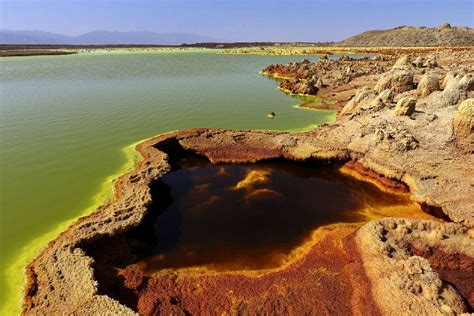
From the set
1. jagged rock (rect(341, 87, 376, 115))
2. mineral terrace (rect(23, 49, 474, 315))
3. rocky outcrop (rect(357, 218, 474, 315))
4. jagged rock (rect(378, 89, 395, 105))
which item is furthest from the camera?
jagged rock (rect(341, 87, 376, 115))

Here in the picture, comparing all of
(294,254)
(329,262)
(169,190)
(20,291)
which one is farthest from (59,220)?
(329,262)

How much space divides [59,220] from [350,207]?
37.7 ft

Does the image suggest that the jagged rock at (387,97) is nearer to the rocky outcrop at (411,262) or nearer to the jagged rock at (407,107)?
the jagged rock at (407,107)

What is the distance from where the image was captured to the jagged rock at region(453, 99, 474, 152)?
50.2ft

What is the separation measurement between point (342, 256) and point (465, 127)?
9835mm

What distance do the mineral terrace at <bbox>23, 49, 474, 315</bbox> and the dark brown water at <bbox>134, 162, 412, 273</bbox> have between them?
2.26 feet

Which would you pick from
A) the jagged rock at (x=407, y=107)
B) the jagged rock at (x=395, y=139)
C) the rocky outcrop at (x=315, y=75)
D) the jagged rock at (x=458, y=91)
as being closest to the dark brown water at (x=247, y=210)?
the jagged rock at (x=395, y=139)

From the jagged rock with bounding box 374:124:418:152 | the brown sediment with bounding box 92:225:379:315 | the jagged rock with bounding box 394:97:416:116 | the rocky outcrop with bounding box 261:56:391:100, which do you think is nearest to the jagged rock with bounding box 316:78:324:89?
the rocky outcrop with bounding box 261:56:391:100

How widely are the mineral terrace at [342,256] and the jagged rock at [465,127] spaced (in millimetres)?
41

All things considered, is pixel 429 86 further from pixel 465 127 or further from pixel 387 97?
pixel 465 127

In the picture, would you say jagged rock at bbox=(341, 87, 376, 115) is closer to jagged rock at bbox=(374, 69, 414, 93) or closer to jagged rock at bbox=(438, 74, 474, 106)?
jagged rock at bbox=(374, 69, 414, 93)

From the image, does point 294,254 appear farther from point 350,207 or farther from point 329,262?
point 350,207

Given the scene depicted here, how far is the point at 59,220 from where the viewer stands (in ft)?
41.0

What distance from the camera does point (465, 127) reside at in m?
15.5
